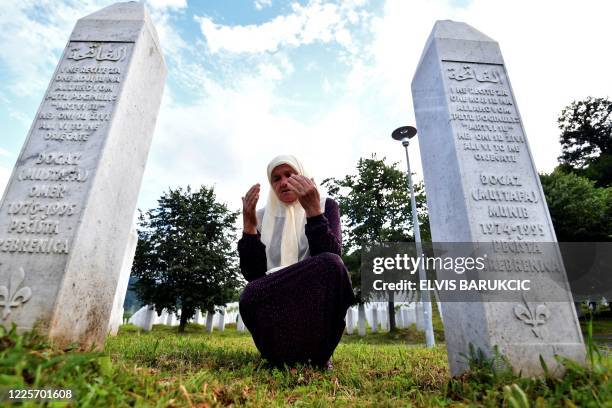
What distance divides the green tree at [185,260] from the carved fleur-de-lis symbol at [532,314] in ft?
43.5

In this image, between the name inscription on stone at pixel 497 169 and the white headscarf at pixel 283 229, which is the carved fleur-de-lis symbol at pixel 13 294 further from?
the name inscription on stone at pixel 497 169

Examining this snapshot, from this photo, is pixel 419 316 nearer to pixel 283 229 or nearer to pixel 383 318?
pixel 383 318

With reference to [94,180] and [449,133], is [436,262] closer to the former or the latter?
[449,133]

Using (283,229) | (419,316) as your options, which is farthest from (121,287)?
(419,316)

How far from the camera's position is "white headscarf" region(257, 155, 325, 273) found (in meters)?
3.13

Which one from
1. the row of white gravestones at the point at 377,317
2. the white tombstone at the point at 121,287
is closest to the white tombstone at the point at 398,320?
the row of white gravestones at the point at 377,317

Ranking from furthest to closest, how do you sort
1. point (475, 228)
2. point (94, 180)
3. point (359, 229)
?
point (359, 229) < point (94, 180) < point (475, 228)

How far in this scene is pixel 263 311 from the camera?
2.78 metres

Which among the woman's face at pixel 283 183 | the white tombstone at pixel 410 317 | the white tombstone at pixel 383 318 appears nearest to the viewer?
the woman's face at pixel 283 183

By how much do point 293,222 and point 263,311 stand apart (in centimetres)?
90

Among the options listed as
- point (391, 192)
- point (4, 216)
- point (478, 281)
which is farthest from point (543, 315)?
point (391, 192)

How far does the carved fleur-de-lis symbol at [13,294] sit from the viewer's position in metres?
2.46

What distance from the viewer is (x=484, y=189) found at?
9.56 ft

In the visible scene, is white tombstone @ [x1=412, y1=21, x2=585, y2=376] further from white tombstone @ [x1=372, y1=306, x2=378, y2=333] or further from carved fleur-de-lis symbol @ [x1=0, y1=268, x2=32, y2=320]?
white tombstone @ [x1=372, y1=306, x2=378, y2=333]
